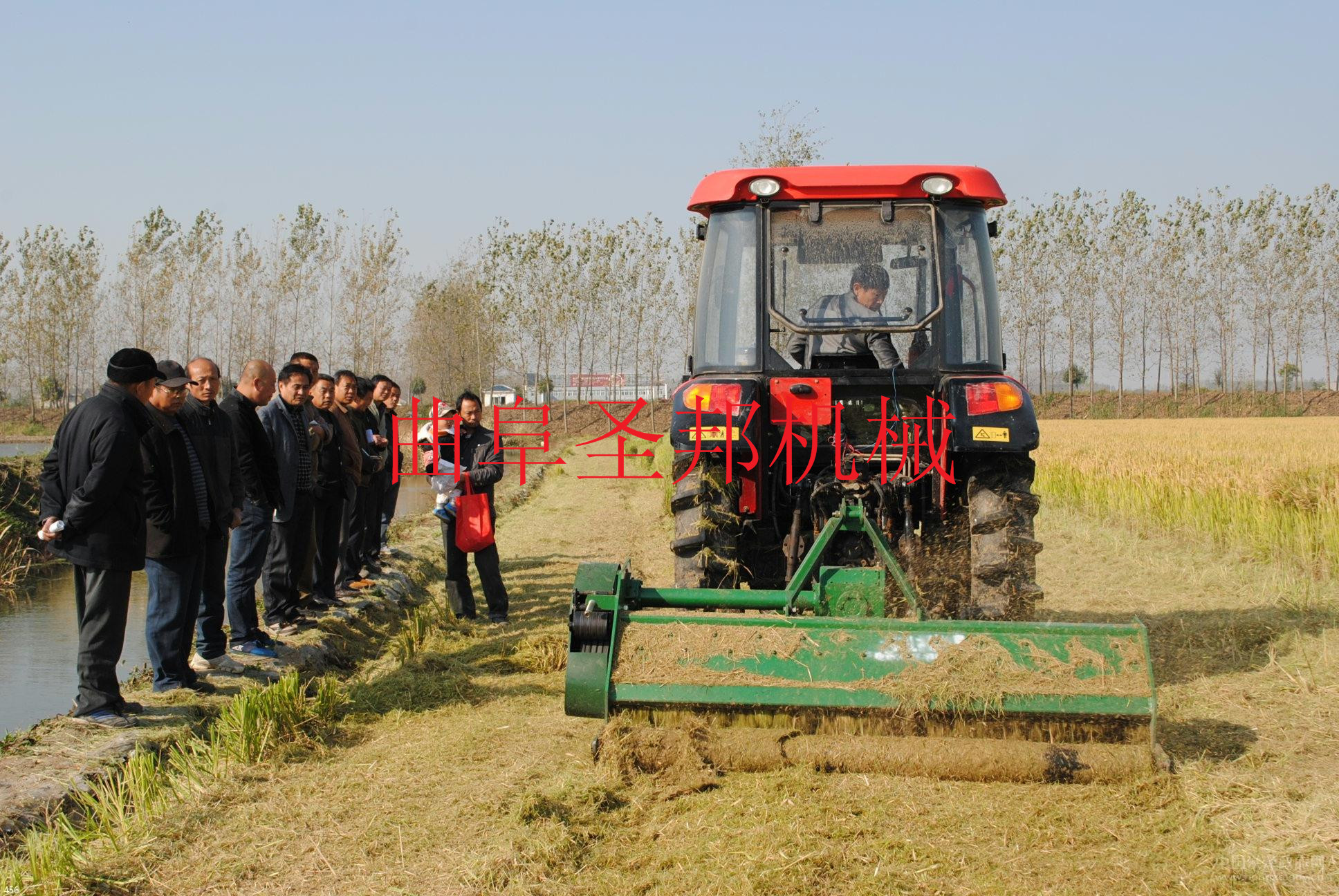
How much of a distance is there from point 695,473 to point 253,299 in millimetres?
25432

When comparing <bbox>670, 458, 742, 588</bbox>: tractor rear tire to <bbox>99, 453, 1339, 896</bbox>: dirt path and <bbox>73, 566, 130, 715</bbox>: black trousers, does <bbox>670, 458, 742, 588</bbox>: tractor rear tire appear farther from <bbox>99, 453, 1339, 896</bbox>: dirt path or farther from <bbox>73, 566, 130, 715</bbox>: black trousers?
<bbox>73, 566, 130, 715</bbox>: black trousers

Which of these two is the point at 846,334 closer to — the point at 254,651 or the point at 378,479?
the point at 254,651

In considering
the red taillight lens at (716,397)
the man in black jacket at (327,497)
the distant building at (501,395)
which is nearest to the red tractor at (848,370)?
the red taillight lens at (716,397)

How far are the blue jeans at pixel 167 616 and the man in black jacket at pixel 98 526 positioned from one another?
1.13ft

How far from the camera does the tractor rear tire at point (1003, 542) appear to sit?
16.9 ft

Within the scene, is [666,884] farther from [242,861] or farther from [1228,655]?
[1228,655]

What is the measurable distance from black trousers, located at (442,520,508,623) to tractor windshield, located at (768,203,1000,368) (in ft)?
9.30

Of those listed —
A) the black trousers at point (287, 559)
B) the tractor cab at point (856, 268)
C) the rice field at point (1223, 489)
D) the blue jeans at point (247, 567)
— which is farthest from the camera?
the rice field at point (1223, 489)

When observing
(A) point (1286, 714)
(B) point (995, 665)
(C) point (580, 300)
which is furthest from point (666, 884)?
(C) point (580, 300)

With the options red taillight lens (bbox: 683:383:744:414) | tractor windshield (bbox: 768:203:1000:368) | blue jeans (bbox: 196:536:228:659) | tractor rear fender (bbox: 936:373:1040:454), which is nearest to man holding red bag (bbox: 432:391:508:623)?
blue jeans (bbox: 196:536:228:659)

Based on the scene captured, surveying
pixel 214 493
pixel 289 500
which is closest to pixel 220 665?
pixel 214 493

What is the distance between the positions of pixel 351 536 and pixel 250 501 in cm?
217

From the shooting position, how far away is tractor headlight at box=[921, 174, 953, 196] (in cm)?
546

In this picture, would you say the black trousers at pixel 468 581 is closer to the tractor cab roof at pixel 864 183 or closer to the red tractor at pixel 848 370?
the red tractor at pixel 848 370
